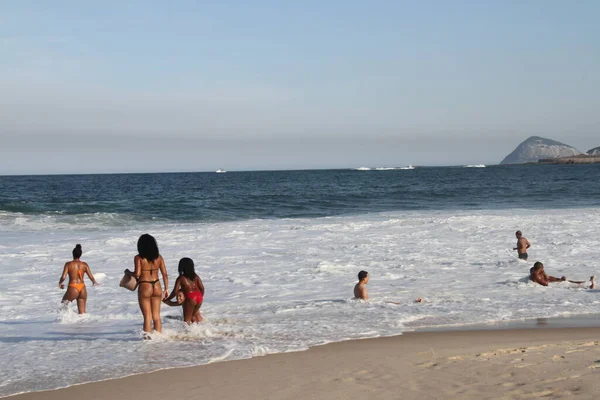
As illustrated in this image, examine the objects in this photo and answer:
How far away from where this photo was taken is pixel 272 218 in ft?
109

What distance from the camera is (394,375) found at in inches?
258

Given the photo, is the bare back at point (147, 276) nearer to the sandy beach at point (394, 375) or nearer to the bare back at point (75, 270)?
the sandy beach at point (394, 375)

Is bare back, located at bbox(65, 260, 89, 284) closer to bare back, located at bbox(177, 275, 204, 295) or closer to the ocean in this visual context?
the ocean

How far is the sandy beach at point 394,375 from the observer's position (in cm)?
596

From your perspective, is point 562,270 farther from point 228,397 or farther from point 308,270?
point 228,397

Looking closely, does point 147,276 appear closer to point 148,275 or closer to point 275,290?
point 148,275

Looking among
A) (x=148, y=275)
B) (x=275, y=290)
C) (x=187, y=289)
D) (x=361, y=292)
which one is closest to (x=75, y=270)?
(x=187, y=289)

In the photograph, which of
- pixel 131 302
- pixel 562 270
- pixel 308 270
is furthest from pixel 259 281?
pixel 562 270

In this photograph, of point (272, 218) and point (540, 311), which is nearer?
point (540, 311)

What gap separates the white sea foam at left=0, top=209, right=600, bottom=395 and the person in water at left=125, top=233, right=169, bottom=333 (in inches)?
14.9

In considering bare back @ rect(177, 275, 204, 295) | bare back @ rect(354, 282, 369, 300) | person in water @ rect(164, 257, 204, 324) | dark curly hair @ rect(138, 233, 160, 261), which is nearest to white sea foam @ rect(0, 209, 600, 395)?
bare back @ rect(354, 282, 369, 300)

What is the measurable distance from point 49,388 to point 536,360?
508cm

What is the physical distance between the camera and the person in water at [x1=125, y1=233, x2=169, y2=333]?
8.45 m

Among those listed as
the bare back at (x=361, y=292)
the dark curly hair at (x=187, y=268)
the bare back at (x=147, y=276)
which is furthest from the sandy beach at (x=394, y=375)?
the bare back at (x=361, y=292)
